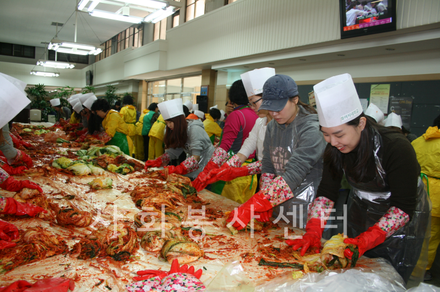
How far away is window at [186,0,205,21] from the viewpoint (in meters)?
9.59

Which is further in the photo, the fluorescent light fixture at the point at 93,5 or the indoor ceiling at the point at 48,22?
the indoor ceiling at the point at 48,22

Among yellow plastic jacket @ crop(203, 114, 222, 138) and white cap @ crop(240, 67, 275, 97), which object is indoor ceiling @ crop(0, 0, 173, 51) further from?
white cap @ crop(240, 67, 275, 97)

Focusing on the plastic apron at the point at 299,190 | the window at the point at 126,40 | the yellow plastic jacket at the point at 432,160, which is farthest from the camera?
the window at the point at 126,40

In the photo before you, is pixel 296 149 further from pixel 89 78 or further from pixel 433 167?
pixel 89 78

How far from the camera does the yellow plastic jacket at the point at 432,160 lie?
2865 millimetres

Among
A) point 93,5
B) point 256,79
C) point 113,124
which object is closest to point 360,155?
point 256,79

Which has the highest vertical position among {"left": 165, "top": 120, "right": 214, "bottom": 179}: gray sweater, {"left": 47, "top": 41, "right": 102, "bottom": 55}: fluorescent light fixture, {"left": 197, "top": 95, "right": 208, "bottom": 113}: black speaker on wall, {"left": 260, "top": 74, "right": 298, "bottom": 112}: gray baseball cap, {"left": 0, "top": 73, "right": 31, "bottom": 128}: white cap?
{"left": 47, "top": 41, "right": 102, "bottom": 55}: fluorescent light fixture

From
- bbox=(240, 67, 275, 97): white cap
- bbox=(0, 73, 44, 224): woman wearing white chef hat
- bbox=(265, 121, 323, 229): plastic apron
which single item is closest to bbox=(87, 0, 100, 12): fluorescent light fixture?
bbox=(0, 73, 44, 224): woman wearing white chef hat

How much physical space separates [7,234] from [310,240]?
5.04 ft

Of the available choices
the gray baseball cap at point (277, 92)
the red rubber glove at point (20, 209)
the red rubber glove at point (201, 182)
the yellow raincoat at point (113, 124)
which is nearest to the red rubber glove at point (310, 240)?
the gray baseball cap at point (277, 92)

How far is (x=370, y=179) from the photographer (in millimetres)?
1576

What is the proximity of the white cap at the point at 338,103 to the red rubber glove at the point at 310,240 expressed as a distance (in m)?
0.57

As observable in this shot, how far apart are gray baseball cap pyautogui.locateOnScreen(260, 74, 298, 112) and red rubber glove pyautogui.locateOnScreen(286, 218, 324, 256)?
688mm

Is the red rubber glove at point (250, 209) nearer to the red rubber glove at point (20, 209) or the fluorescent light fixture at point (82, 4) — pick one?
the red rubber glove at point (20, 209)
